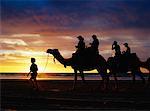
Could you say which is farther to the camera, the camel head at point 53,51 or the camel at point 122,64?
the camel at point 122,64

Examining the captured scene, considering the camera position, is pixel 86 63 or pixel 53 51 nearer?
pixel 86 63

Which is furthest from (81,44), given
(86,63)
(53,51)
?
(53,51)

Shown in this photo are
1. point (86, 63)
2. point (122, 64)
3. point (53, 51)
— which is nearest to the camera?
point (86, 63)

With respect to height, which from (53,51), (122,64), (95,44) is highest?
(95,44)

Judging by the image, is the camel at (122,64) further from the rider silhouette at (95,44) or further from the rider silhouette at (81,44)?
the rider silhouette at (81,44)

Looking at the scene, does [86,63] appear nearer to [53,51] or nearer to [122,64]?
[53,51]

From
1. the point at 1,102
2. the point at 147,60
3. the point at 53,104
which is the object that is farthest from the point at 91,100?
the point at 147,60

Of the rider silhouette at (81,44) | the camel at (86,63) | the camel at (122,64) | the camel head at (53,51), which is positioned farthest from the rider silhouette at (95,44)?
the camel head at (53,51)

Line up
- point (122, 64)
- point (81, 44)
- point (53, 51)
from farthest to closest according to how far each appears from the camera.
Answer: point (122, 64), point (53, 51), point (81, 44)

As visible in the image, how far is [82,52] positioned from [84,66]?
38.3 inches

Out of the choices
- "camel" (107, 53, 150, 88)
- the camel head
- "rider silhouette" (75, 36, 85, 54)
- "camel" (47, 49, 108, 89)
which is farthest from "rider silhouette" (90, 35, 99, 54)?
the camel head

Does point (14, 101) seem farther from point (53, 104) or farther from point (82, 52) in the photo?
point (82, 52)

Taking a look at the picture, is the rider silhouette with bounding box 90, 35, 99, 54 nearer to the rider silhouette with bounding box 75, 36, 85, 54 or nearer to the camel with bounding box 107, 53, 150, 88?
the rider silhouette with bounding box 75, 36, 85, 54

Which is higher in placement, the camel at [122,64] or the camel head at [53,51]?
the camel head at [53,51]
